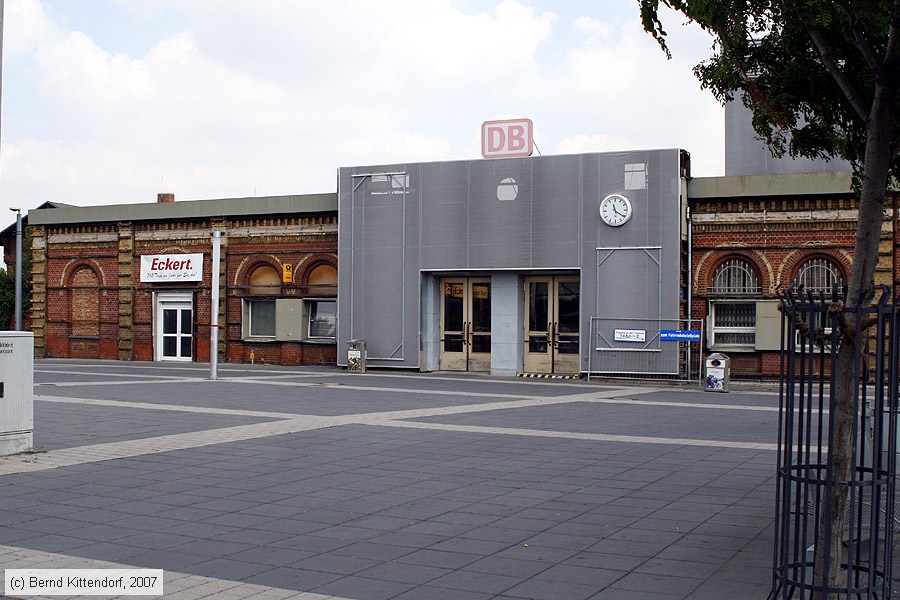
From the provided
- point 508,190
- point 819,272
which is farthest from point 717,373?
point 508,190

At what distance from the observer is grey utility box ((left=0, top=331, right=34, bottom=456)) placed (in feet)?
36.4

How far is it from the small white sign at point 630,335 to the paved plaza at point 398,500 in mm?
8183

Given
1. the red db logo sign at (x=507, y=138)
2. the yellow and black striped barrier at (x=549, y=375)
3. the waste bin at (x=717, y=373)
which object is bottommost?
the yellow and black striped barrier at (x=549, y=375)

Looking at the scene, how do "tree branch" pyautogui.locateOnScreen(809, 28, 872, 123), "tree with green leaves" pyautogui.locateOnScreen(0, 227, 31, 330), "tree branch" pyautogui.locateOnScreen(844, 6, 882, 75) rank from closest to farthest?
1. "tree branch" pyautogui.locateOnScreen(844, 6, 882, 75)
2. "tree branch" pyautogui.locateOnScreen(809, 28, 872, 123)
3. "tree with green leaves" pyautogui.locateOnScreen(0, 227, 31, 330)

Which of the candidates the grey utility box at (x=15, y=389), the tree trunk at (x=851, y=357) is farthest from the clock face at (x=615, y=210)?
the tree trunk at (x=851, y=357)

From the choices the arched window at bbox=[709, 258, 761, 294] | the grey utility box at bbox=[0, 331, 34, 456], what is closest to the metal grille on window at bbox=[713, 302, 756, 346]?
the arched window at bbox=[709, 258, 761, 294]

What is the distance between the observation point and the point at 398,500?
29.5ft

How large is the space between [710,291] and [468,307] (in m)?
7.04

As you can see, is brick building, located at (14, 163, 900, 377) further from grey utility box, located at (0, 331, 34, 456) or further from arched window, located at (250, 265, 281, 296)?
grey utility box, located at (0, 331, 34, 456)

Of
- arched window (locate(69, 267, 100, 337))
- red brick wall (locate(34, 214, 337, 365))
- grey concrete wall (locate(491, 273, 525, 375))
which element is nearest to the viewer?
grey concrete wall (locate(491, 273, 525, 375))

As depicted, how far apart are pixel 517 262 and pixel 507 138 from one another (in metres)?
3.79

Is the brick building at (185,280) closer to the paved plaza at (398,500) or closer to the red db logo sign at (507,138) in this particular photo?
the red db logo sign at (507,138)

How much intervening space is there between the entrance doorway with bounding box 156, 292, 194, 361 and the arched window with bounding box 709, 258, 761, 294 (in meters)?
17.9

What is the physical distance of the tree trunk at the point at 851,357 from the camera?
5223mm
